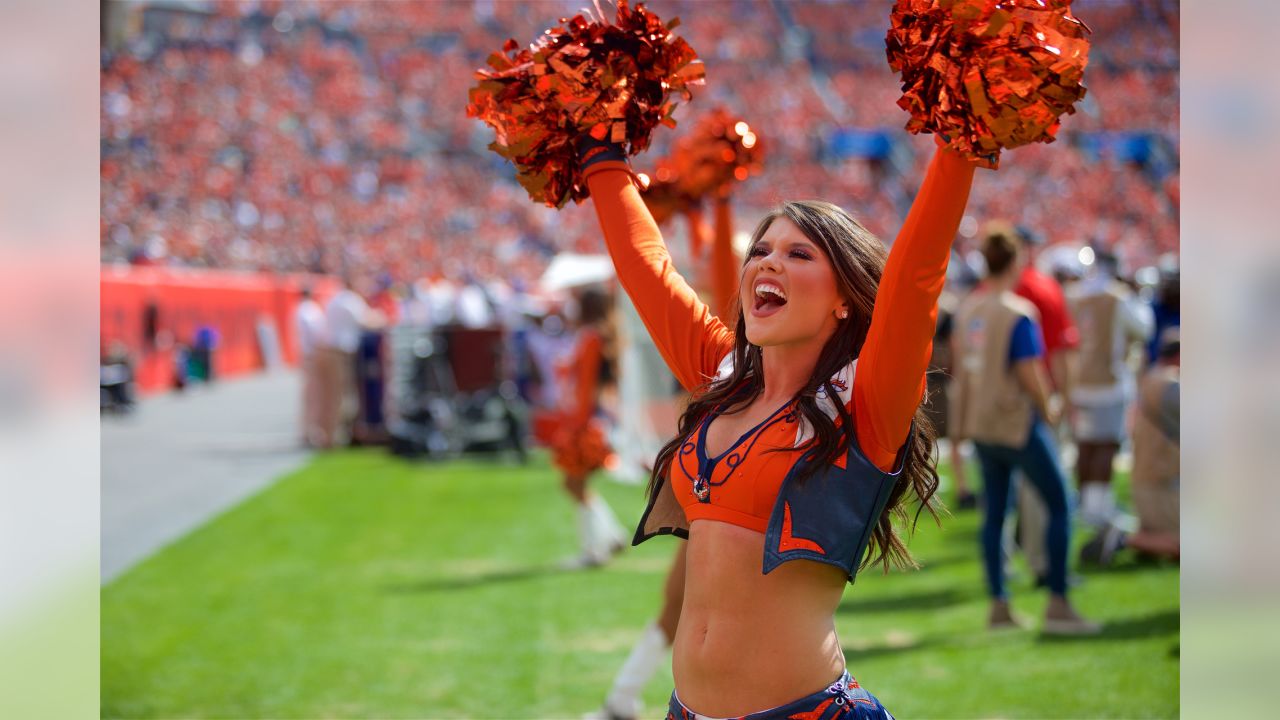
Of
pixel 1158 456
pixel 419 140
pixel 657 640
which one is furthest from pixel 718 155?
pixel 419 140

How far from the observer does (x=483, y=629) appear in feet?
19.5

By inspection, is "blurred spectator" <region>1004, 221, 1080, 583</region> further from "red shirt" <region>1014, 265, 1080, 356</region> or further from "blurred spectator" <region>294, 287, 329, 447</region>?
"blurred spectator" <region>294, 287, 329, 447</region>

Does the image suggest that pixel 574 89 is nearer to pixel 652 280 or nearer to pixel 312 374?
pixel 652 280

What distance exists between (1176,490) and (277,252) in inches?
986

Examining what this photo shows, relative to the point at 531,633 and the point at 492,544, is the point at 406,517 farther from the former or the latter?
the point at 531,633

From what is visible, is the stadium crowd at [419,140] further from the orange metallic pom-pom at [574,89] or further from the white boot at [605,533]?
the orange metallic pom-pom at [574,89]

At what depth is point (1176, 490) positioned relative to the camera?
652 centimetres

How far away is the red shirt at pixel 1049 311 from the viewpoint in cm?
662

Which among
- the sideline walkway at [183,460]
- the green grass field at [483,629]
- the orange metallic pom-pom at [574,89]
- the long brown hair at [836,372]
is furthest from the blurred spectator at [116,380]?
the long brown hair at [836,372]

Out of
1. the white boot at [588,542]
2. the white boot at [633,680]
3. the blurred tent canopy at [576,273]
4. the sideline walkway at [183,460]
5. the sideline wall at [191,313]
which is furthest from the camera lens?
the sideline wall at [191,313]

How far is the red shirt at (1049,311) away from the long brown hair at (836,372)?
479 cm
